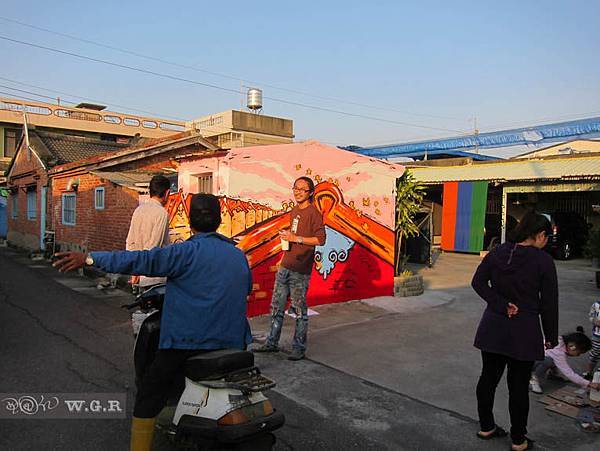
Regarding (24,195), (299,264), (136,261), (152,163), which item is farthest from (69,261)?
(24,195)

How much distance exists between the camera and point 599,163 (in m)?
15.7

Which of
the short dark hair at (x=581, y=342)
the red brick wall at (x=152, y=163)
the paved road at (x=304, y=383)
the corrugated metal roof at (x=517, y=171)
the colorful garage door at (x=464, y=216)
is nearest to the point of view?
the paved road at (x=304, y=383)

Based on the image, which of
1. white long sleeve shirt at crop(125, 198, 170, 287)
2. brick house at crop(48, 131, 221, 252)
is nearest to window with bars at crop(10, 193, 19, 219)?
brick house at crop(48, 131, 221, 252)

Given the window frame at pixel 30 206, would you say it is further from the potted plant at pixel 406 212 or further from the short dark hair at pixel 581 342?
the short dark hair at pixel 581 342

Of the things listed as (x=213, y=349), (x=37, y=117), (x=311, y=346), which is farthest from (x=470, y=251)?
(x=37, y=117)

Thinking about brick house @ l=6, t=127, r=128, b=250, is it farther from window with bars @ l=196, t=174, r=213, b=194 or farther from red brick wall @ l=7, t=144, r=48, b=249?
window with bars @ l=196, t=174, r=213, b=194

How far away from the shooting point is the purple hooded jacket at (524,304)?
343 centimetres

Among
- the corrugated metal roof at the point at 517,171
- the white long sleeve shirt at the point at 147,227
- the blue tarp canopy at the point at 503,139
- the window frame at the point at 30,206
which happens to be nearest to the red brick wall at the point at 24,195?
the window frame at the point at 30,206

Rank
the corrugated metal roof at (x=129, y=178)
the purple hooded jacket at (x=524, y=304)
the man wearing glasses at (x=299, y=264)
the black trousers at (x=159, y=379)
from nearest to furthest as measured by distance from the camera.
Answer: the black trousers at (x=159, y=379), the purple hooded jacket at (x=524, y=304), the man wearing glasses at (x=299, y=264), the corrugated metal roof at (x=129, y=178)

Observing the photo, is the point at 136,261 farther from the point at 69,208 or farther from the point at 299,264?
the point at 69,208

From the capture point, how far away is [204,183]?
27.3 ft

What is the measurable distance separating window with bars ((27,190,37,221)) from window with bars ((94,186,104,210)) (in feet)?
25.8

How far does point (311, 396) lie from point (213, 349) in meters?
1.93

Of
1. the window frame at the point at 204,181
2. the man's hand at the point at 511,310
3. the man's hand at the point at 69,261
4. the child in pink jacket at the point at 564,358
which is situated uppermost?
the window frame at the point at 204,181
